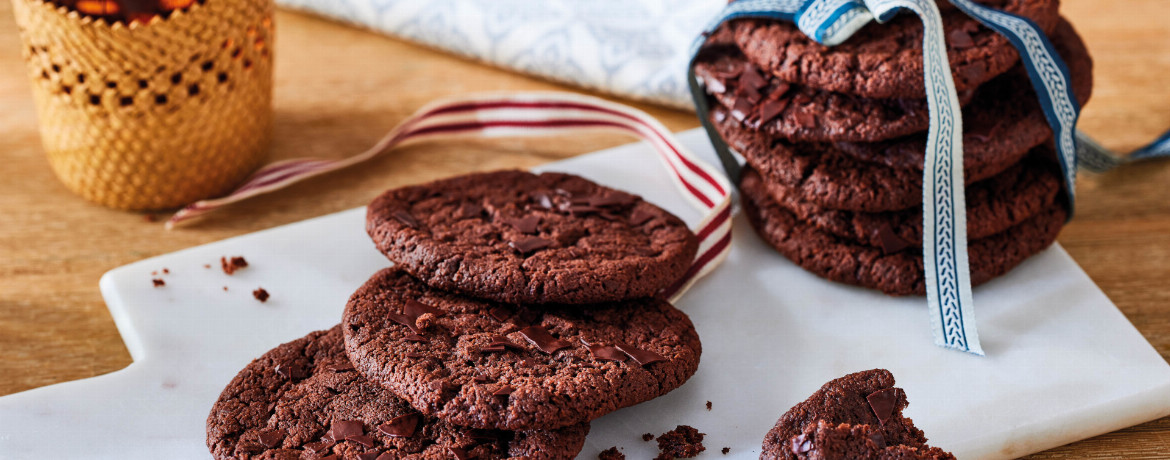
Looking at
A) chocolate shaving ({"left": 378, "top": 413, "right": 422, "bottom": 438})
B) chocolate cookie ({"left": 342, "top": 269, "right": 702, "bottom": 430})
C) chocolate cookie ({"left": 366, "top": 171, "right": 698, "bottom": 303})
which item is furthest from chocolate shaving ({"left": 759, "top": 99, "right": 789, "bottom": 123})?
chocolate shaving ({"left": 378, "top": 413, "right": 422, "bottom": 438})

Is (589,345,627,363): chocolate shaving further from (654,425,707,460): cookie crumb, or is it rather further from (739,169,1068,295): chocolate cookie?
(739,169,1068,295): chocolate cookie

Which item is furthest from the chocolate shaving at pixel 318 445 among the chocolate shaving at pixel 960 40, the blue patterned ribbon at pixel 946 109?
the chocolate shaving at pixel 960 40

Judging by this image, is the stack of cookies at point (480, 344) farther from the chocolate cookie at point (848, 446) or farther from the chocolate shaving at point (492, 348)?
the chocolate cookie at point (848, 446)

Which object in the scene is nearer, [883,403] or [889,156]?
[883,403]

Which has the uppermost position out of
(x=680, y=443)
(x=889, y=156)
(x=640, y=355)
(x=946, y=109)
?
(x=946, y=109)

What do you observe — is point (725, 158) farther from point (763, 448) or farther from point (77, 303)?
point (77, 303)

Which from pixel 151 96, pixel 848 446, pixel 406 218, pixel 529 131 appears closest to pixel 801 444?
pixel 848 446

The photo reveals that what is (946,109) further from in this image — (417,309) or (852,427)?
(417,309)

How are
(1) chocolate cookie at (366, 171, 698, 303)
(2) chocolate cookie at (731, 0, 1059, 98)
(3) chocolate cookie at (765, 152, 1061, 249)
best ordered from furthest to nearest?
(3) chocolate cookie at (765, 152, 1061, 249)
(2) chocolate cookie at (731, 0, 1059, 98)
(1) chocolate cookie at (366, 171, 698, 303)
